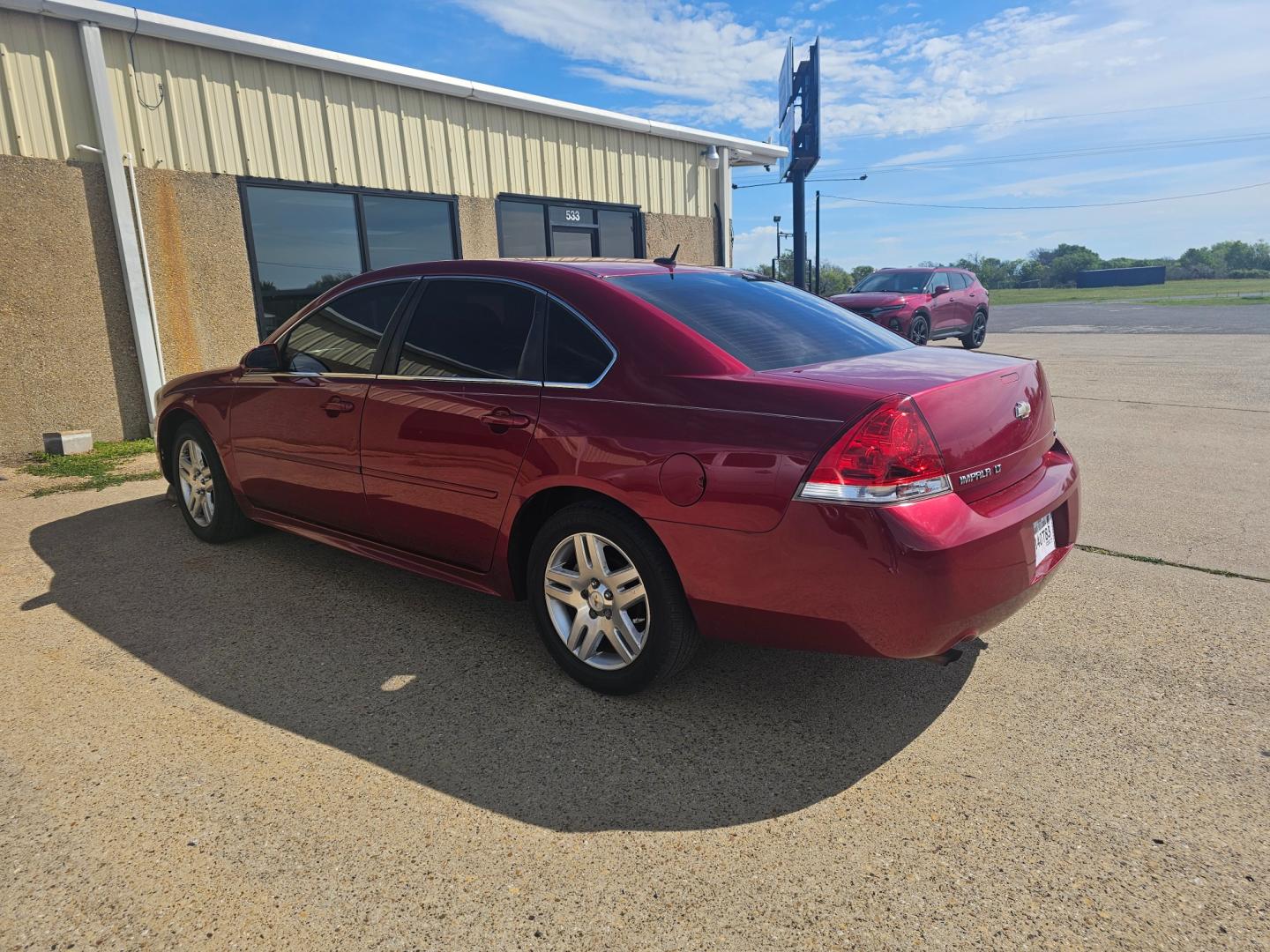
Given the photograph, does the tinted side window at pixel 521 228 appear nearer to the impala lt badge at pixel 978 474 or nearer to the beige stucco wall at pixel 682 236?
the beige stucco wall at pixel 682 236

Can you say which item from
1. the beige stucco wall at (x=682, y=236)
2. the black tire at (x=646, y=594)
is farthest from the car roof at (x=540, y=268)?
the beige stucco wall at (x=682, y=236)

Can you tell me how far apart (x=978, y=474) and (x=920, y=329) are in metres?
15.1

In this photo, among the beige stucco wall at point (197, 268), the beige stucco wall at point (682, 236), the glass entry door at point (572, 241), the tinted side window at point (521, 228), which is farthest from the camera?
the beige stucco wall at point (682, 236)

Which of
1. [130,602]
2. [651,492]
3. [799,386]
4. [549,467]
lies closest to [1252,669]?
[799,386]

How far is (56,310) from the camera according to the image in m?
7.70

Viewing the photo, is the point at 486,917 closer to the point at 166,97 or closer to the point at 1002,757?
the point at 1002,757

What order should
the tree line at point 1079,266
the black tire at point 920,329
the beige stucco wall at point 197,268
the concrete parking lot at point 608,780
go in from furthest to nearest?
the tree line at point 1079,266 < the black tire at point 920,329 < the beige stucco wall at point 197,268 < the concrete parking lot at point 608,780

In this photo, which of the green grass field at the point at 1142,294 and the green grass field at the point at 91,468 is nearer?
the green grass field at the point at 91,468

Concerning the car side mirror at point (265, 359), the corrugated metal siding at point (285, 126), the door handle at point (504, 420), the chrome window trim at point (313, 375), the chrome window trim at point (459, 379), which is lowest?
the door handle at point (504, 420)

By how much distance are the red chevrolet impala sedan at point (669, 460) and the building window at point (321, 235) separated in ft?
17.8

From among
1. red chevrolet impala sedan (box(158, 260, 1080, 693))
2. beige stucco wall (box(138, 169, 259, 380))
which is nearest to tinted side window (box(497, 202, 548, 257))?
beige stucco wall (box(138, 169, 259, 380))

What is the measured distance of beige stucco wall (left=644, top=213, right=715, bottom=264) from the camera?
1345 cm

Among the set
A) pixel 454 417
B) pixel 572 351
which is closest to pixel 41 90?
pixel 454 417

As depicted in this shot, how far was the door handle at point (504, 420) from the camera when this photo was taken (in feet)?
10.5
